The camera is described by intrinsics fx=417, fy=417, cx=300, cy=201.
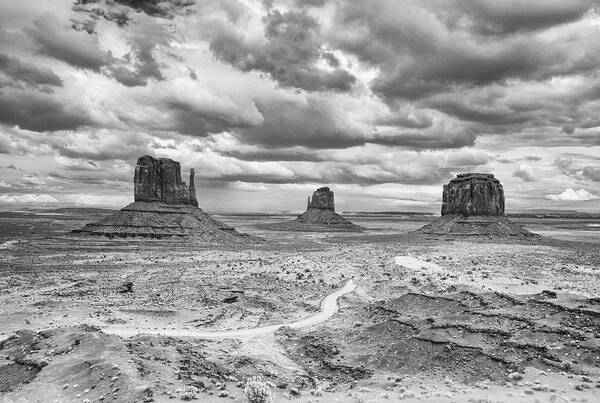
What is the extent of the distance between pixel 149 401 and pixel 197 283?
30407 millimetres

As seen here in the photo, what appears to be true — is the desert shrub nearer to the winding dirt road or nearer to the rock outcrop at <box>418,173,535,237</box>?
the winding dirt road

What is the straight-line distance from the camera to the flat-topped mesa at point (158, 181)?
379 feet

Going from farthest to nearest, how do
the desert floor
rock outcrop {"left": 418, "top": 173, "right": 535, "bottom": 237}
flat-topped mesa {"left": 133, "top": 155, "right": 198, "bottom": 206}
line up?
flat-topped mesa {"left": 133, "top": 155, "right": 198, "bottom": 206}, rock outcrop {"left": 418, "top": 173, "right": 535, "bottom": 237}, the desert floor

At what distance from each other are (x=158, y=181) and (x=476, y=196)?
89685 millimetres

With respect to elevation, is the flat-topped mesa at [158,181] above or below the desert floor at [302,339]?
above

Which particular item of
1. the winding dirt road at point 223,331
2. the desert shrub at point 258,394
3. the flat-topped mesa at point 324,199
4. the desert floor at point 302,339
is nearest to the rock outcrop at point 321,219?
the flat-topped mesa at point 324,199

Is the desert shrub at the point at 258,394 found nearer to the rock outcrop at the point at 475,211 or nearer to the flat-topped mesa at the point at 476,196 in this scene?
the rock outcrop at the point at 475,211

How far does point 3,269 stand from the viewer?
177 feet

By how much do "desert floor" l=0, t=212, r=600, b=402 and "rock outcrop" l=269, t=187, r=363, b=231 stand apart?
127841 mm

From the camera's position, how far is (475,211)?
386 feet

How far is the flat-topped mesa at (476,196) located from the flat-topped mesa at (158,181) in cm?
7890

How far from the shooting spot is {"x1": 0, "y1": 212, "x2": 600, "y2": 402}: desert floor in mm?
16188

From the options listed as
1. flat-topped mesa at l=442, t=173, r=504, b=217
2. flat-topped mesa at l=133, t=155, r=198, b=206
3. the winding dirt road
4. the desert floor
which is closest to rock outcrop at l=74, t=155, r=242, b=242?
flat-topped mesa at l=133, t=155, r=198, b=206

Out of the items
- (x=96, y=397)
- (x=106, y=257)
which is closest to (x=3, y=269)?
(x=106, y=257)
